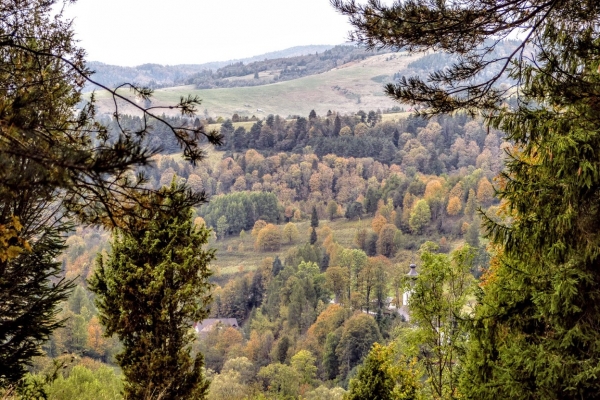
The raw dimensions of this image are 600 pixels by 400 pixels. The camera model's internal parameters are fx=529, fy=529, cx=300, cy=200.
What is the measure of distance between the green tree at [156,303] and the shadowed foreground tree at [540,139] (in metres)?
4.64

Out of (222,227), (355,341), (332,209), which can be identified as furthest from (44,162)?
(332,209)

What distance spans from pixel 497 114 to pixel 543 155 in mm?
752

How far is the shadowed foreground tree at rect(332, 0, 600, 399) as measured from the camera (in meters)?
5.91

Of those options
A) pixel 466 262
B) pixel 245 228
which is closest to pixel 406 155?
pixel 245 228

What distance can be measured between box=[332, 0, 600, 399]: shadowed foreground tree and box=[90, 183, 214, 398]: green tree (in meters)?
4.64

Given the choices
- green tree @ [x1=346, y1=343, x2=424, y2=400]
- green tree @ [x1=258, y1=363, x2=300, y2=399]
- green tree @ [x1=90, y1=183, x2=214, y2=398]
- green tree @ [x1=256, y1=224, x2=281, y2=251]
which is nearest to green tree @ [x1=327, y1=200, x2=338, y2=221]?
green tree @ [x1=256, y1=224, x2=281, y2=251]

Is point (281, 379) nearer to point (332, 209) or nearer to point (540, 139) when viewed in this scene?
point (540, 139)

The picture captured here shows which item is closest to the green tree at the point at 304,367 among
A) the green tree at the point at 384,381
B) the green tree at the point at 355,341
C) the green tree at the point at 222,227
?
the green tree at the point at 355,341

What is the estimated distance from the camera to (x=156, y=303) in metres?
9.04

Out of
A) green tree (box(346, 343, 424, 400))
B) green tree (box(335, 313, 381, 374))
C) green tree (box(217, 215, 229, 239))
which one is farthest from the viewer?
green tree (box(217, 215, 229, 239))

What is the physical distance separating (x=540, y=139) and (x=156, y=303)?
21.3 feet

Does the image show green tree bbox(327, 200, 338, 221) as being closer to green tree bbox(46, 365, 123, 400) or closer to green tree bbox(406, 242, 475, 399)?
green tree bbox(46, 365, 123, 400)

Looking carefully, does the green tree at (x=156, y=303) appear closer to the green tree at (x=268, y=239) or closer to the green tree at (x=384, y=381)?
the green tree at (x=384, y=381)

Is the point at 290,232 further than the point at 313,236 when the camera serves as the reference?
Yes
